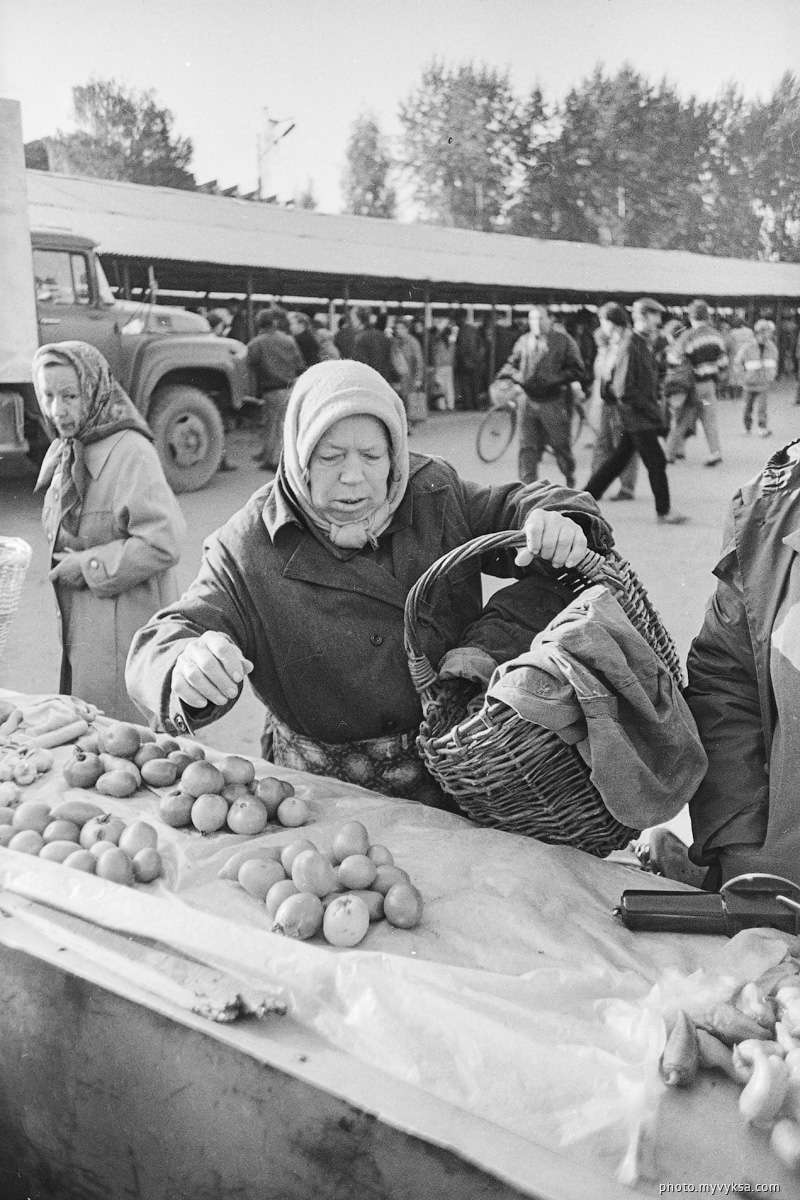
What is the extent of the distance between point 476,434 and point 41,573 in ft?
9.31

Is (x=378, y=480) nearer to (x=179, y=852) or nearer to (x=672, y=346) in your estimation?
(x=179, y=852)

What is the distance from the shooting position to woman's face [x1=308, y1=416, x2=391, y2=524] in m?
1.91

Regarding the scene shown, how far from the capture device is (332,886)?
1.57 meters

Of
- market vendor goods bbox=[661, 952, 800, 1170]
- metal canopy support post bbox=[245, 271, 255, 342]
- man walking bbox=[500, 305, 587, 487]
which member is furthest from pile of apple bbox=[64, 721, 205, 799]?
man walking bbox=[500, 305, 587, 487]

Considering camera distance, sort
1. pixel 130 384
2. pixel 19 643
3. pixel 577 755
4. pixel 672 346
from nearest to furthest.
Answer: pixel 577 755 < pixel 19 643 < pixel 672 346 < pixel 130 384

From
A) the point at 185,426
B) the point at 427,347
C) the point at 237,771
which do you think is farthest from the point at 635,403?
the point at 237,771

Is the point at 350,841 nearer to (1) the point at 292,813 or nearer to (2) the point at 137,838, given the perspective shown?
(1) the point at 292,813

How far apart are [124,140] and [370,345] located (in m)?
1.74

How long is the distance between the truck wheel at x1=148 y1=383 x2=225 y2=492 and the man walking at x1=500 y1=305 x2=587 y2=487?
6.97 ft

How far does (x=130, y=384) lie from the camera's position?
638 centimetres

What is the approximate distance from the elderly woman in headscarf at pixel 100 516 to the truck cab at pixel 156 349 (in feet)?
5.81

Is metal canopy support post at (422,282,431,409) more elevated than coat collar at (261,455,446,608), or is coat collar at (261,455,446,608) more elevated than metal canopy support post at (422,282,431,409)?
metal canopy support post at (422,282,431,409)

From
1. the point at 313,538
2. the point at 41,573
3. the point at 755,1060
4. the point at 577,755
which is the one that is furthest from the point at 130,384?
the point at 755,1060

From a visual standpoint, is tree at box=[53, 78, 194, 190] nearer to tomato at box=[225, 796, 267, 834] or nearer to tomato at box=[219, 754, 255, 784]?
tomato at box=[219, 754, 255, 784]
